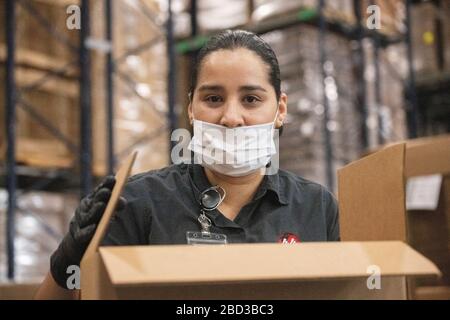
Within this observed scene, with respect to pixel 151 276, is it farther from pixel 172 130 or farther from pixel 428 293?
pixel 172 130

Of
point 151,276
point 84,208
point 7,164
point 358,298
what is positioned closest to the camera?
point 151,276

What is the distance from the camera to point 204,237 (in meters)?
1.73

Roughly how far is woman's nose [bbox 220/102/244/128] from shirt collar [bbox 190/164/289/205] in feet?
0.66

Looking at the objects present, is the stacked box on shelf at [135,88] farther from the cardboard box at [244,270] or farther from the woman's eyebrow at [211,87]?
the cardboard box at [244,270]

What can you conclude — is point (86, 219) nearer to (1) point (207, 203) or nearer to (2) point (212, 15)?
(1) point (207, 203)

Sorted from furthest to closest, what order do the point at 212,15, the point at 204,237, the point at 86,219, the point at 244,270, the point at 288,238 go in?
the point at 212,15 < the point at 288,238 < the point at 204,237 < the point at 86,219 < the point at 244,270

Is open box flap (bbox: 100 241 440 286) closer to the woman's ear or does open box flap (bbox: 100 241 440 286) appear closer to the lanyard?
the lanyard

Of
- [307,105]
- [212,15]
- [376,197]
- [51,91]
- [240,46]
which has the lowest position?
[376,197]

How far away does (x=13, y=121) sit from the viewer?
14.5 feet

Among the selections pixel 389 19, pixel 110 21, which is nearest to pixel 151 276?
pixel 110 21

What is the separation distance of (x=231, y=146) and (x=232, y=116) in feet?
0.26

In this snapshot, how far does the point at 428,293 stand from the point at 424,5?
4.28 meters

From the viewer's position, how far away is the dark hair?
6.00 ft

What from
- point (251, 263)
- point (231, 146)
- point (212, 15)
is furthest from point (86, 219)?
point (212, 15)
